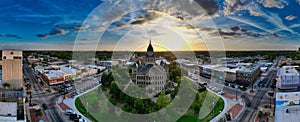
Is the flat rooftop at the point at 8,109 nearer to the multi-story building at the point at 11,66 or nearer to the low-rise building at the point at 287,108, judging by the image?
the multi-story building at the point at 11,66

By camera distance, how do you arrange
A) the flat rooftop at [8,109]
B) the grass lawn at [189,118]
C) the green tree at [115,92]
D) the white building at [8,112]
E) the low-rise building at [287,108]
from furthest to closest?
the green tree at [115,92] → the grass lawn at [189,118] → the low-rise building at [287,108] → the flat rooftop at [8,109] → the white building at [8,112]

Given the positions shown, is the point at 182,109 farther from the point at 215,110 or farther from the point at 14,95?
the point at 14,95

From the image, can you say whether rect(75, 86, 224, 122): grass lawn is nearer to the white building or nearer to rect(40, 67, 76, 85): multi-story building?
the white building

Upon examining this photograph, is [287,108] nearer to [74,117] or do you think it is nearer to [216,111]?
[216,111]

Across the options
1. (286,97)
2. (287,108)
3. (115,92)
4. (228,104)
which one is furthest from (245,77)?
(115,92)

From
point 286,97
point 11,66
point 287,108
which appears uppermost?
point 11,66

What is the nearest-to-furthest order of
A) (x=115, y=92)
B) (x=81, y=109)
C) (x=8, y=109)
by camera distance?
(x=8, y=109), (x=81, y=109), (x=115, y=92)

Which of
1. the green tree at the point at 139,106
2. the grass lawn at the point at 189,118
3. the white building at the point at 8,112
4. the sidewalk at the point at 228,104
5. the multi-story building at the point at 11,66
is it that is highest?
the multi-story building at the point at 11,66

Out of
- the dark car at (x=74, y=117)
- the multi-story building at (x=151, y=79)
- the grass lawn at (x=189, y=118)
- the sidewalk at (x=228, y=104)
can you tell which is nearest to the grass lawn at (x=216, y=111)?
the sidewalk at (x=228, y=104)

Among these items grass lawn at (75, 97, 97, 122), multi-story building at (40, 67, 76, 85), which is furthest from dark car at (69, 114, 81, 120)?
multi-story building at (40, 67, 76, 85)
